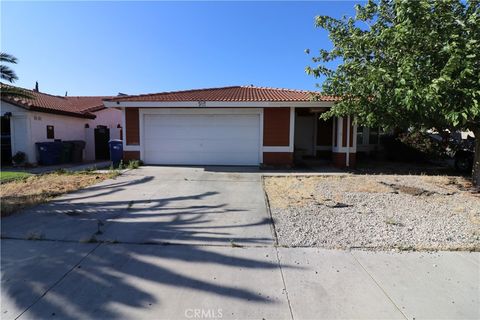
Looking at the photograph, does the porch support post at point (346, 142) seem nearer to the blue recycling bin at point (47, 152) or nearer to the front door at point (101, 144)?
the blue recycling bin at point (47, 152)

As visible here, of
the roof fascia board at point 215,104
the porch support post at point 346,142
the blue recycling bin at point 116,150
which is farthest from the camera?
the blue recycling bin at point 116,150

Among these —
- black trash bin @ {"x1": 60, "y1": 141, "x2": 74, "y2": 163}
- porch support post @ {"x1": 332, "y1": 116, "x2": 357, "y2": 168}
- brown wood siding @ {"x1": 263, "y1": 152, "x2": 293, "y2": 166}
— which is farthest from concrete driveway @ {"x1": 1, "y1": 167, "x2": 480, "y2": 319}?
black trash bin @ {"x1": 60, "y1": 141, "x2": 74, "y2": 163}

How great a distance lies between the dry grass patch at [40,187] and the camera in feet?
21.3

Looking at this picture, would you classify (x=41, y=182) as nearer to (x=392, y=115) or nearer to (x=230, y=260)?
(x=230, y=260)

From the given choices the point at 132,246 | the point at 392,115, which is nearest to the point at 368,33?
the point at 392,115

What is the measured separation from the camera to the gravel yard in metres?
4.68

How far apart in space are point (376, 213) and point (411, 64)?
3261 mm

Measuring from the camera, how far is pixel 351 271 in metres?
3.70

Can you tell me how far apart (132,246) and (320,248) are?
275 centimetres

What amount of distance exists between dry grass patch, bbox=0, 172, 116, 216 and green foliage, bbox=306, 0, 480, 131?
318 inches

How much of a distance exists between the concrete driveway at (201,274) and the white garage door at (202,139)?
685 cm

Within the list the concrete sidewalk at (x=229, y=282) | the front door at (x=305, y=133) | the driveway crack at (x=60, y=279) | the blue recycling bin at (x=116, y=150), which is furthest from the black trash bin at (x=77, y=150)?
the driveway crack at (x=60, y=279)

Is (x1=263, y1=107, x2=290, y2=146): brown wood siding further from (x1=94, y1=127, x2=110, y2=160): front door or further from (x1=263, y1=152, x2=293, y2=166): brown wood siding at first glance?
(x1=94, y1=127, x2=110, y2=160): front door

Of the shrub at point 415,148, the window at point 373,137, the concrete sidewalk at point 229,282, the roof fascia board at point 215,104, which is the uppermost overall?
the roof fascia board at point 215,104
